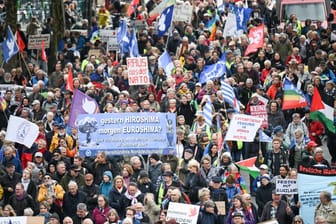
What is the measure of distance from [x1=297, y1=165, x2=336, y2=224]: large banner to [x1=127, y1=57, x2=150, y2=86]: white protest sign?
803 cm

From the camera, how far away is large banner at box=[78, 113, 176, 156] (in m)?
25.7

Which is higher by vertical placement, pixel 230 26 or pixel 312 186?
pixel 230 26

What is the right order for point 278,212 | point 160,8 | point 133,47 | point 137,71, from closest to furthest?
point 278,212
point 137,71
point 133,47
point 160,8

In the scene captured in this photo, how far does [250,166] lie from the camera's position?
24.8 metres

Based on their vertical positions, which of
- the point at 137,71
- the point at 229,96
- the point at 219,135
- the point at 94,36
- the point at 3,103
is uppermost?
the point at 137,71

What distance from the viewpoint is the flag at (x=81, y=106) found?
27.4m

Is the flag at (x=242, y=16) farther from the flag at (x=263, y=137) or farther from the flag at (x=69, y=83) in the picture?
the flag at (x=263, y=137)

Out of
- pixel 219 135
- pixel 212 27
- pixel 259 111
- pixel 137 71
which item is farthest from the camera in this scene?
pixel 212 27

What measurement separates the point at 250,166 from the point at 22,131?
408 centimetres

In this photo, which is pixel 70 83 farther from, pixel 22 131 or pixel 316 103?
pixel 316 103

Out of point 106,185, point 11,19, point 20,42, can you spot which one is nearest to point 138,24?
point 11,19

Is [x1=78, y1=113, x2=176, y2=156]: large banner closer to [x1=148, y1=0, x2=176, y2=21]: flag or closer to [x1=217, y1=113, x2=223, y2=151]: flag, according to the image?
[x1=217, y1=113, x2=223, y2=151]: flag

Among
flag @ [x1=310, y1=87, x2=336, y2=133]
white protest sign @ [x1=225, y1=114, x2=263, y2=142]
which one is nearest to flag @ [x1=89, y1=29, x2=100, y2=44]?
flag @ [x1=310, y1=87, x2=336, y2=133]

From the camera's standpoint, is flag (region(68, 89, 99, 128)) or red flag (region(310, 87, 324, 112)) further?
red flag (region(310, 87, 324, 112))
